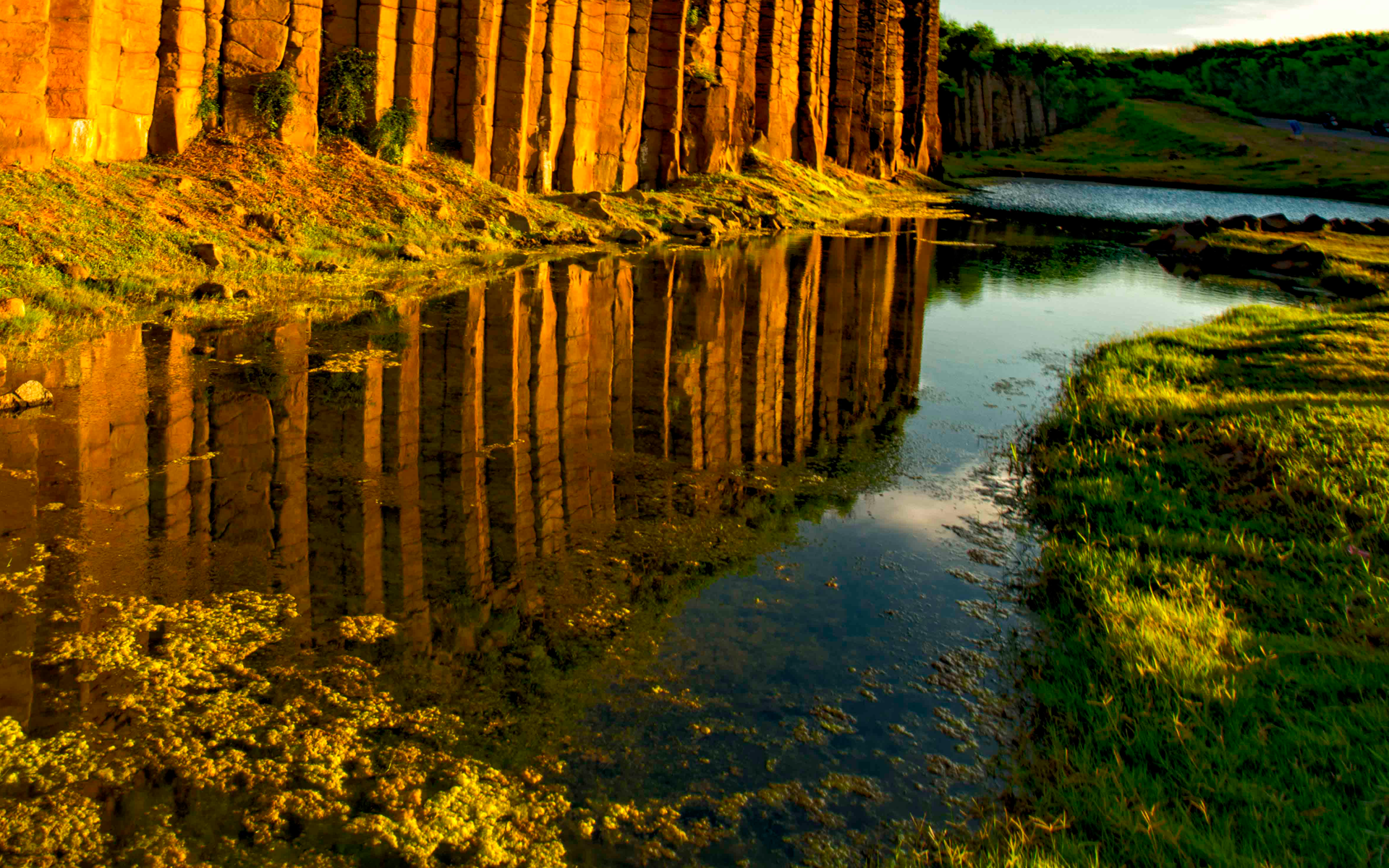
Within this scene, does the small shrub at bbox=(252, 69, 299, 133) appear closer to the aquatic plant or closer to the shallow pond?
the aquatic plant

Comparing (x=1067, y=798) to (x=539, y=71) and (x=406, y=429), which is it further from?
(x=539, y=71)

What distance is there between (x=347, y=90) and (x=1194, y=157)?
69284mm

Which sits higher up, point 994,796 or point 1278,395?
point 1278,395

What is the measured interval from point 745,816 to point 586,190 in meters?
22.4

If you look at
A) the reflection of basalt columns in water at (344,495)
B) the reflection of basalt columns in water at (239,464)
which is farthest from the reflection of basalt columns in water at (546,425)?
the reflection of basalt columns in water at (239,464)

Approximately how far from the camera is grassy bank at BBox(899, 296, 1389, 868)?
3480mm

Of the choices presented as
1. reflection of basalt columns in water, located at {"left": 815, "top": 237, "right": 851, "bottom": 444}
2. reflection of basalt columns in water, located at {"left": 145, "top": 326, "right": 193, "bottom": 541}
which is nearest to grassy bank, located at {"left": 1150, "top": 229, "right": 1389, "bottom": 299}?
reflection of basalt columns in water, located at {"left": 815, "top": 237, "right": 851, "bottom": 444}

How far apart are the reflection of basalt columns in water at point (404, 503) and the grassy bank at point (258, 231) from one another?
3.01 metres

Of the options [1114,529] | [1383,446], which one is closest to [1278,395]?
[1383,446]

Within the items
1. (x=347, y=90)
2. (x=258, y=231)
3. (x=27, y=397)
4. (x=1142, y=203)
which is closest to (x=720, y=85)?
(x=347, y=90)

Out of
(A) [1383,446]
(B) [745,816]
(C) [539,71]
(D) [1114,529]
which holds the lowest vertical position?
(B) [745,816]

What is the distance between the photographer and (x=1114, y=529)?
6402 millimetres

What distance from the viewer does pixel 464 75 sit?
21.1m

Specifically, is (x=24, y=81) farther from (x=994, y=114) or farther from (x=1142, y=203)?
(x=994, y=114)
